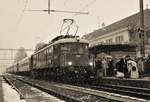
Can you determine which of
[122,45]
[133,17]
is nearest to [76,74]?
[122,45]

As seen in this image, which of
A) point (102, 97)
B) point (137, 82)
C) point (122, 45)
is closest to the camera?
point (102, 97)

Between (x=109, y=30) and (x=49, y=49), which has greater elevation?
(x=109, y=30)

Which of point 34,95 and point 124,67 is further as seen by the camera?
point 124,67

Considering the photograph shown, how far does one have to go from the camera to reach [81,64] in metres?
22.9

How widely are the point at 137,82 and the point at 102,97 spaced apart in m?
6.83

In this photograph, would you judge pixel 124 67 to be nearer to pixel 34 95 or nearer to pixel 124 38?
pixel 34 95

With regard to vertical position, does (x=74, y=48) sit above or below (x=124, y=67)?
above

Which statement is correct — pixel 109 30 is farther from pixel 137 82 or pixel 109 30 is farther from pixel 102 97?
pixel 102 97

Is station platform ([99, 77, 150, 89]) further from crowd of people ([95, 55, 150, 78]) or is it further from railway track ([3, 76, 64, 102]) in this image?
railway track ([3, 76, 64, 102])

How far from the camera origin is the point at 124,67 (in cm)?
2227

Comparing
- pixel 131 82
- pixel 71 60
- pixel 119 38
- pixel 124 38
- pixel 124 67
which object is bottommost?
pixel 131 82

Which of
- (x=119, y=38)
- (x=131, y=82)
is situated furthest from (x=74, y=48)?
(x=119, y=38)

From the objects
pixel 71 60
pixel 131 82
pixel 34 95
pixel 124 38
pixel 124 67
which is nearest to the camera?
pixel 34 95

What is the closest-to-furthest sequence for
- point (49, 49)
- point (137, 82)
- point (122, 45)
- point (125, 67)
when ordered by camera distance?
point (137, 82)
point (125, 67)
point (49, 49)
point (122, 45)
